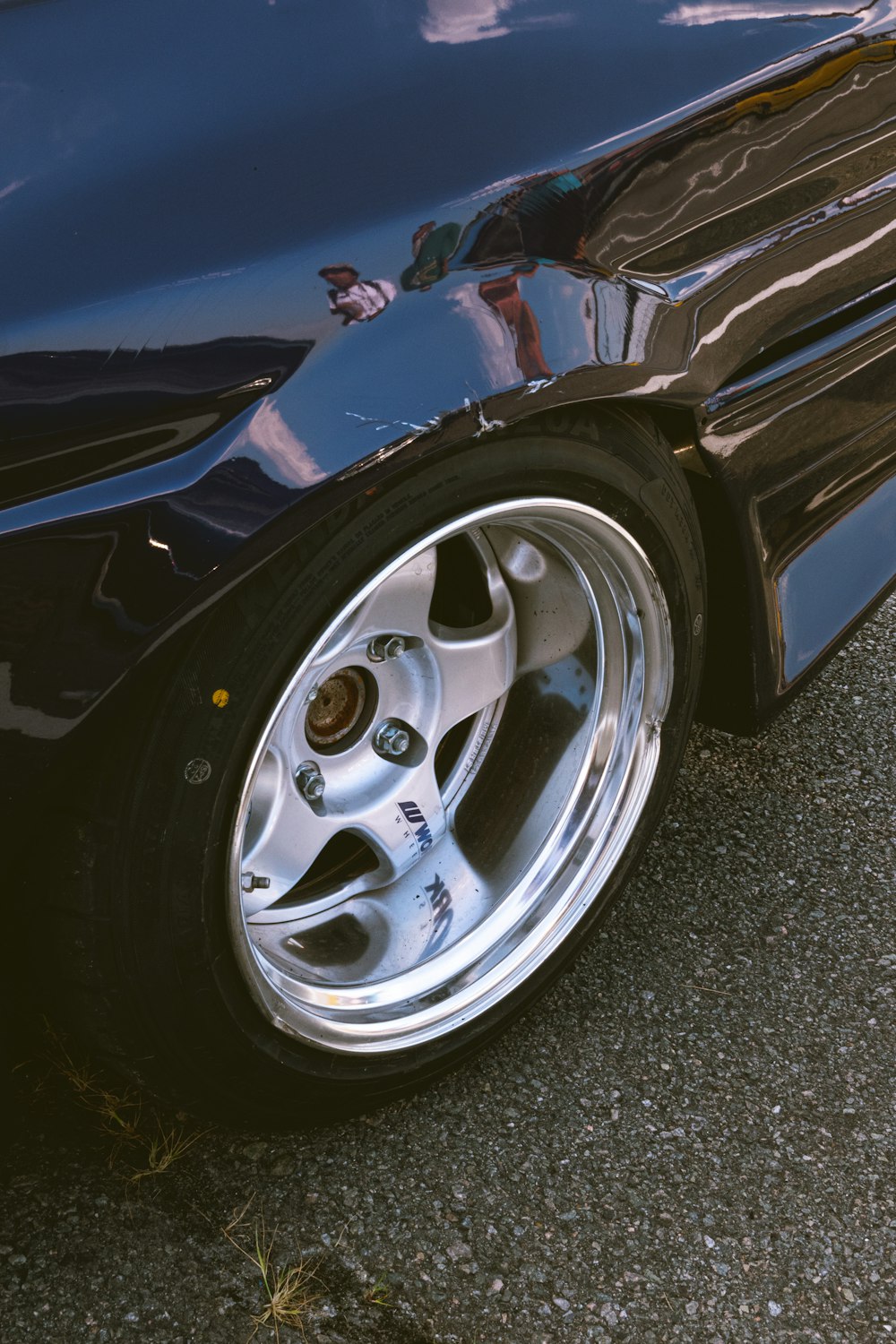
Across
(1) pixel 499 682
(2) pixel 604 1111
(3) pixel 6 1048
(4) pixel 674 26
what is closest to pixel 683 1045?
(2) pixel 604 1111

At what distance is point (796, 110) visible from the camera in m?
1.56

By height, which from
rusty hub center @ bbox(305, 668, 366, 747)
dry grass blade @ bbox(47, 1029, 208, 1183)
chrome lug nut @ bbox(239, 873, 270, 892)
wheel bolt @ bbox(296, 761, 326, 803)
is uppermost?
rusty hub center @ bbox(305, 668, 366, 747)

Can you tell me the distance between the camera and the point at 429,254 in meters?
1.20

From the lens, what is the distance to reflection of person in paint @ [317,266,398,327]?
1135mm

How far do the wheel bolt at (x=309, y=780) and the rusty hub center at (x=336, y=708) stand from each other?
0.03 m

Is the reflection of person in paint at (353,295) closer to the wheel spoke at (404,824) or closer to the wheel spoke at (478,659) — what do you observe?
the wheel spoke at (478,659)

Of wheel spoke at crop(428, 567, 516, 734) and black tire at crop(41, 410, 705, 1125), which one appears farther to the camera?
wheel spoke at crop(428, 567, 516, 734)

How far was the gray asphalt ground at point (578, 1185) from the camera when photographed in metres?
1.47

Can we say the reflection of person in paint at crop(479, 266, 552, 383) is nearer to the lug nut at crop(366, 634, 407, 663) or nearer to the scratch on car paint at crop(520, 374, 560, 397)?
the scratch on car paint at crop(520, 374, 560, 397)

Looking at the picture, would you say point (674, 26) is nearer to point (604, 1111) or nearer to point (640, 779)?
point (640, 779)

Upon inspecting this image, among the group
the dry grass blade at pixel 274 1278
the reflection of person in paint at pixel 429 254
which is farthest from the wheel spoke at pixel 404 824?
the reflection of person in paint at pixel 429 254

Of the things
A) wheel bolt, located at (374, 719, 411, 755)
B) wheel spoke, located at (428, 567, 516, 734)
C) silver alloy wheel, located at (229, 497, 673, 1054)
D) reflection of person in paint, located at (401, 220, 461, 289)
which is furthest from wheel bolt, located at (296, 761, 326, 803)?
reflection of person in paint, located at (401, 220, 461, 289)

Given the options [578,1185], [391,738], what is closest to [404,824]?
[391,738]

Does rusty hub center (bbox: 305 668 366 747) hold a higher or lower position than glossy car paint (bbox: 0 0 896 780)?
lower
